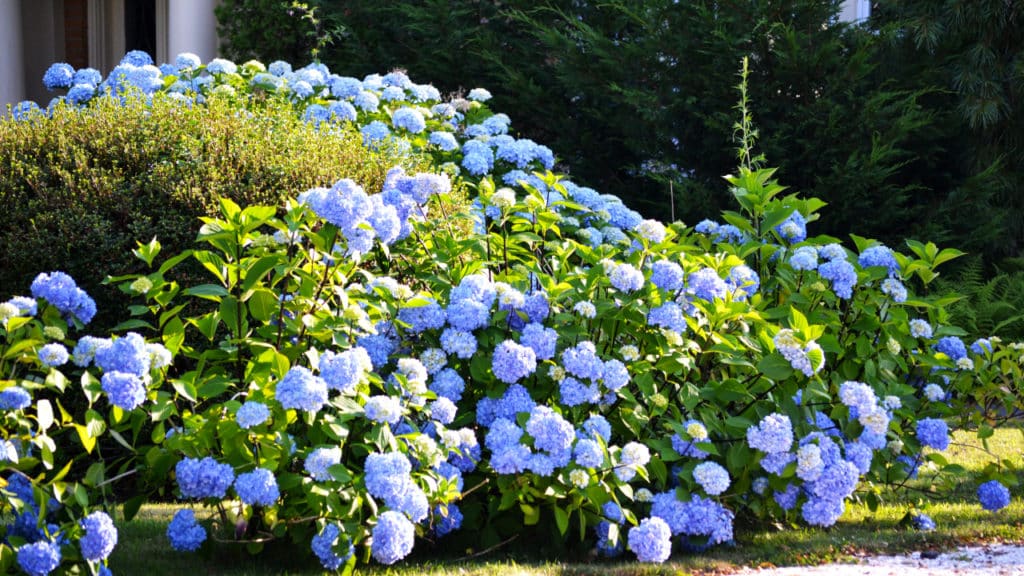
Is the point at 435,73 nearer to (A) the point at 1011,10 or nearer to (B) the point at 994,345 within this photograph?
(A) the point at 1011,10

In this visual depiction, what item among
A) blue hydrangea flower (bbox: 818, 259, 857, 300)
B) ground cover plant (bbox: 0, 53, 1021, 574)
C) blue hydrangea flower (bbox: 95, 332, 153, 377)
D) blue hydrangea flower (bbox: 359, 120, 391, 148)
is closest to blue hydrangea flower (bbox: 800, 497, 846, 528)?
ground cover plant (bbox: 0, 53, 1021, 574)

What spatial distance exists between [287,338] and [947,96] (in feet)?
19.5

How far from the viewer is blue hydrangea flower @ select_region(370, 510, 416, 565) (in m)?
2.82

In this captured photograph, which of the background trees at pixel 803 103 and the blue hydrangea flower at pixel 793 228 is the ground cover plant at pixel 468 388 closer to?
the blue hydrangea flower at pixel 793 228

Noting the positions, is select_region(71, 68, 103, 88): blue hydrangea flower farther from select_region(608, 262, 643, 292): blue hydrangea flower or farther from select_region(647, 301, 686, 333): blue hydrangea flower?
select_region(647, 301, 686, 333): blue hydrangea flower

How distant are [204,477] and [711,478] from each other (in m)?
1.57

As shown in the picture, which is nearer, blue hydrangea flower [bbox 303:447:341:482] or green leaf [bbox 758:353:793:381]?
blue hydrangea flower [bbox 303:447:341:482]

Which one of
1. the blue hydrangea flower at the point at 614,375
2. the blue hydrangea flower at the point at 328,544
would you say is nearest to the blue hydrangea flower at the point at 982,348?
the blue hydrangea flower at the point at 614,375

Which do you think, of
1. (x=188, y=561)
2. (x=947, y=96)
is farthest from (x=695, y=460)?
(x=947, y=96)

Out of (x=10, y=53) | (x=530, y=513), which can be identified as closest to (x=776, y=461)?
(x=530, y=513)

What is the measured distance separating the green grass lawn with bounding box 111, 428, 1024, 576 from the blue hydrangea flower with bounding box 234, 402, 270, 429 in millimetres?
622

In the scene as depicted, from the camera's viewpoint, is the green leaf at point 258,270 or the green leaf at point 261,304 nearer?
the green leaf at point 258,270

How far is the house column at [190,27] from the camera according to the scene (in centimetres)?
1019

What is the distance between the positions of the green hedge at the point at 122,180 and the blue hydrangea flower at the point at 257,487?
153 centimetres
